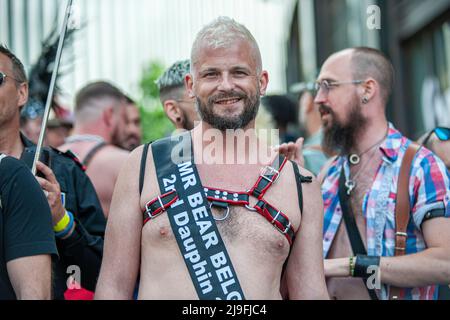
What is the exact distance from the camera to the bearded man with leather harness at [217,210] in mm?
3355

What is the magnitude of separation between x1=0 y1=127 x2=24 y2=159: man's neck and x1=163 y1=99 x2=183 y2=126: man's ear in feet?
3.83

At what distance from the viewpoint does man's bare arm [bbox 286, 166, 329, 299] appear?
3541mm

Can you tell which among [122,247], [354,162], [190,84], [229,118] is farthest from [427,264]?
[122,247]

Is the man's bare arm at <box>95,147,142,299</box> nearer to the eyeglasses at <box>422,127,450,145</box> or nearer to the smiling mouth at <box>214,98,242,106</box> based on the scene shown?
the smiling mouth at <box>214,98,242,106</box>

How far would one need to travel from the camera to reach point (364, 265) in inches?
168

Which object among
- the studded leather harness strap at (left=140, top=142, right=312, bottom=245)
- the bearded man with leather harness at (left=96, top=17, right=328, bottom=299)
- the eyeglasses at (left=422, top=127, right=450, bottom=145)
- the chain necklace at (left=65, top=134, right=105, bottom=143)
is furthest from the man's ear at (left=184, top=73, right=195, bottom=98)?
the chain necklace at (left=65, top=134, right=105, bottom=143)

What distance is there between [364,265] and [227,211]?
1.12 m

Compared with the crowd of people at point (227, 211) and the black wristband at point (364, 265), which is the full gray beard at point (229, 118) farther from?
the black wristband at point (364, 265)

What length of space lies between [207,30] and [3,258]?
1.33 metres

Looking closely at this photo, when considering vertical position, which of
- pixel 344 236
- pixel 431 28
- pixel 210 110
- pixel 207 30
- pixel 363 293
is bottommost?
pixel 363 293

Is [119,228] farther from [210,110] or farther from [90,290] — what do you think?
[90,290]

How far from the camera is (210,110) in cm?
361

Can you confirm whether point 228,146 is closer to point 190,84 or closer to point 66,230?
point 190,84

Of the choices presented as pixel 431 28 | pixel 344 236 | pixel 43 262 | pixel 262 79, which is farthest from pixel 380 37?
pixel 43 262
